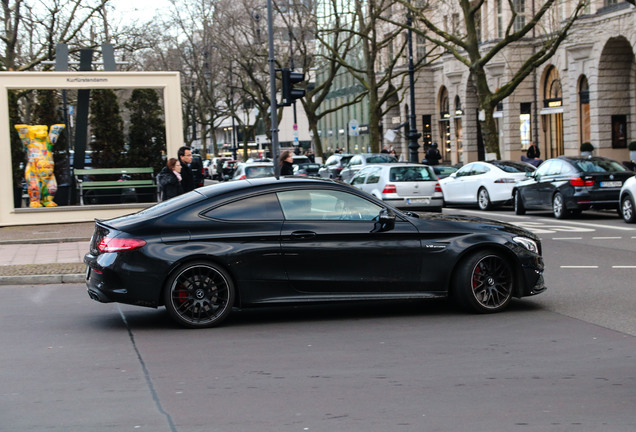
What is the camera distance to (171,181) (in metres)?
14.1

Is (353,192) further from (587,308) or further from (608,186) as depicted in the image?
(608,186)

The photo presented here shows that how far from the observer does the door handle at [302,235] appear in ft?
28.8

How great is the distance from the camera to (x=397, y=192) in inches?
922

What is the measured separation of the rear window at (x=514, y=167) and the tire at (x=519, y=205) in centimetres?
219

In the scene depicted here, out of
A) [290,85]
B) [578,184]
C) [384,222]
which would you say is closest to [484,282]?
[384,222]

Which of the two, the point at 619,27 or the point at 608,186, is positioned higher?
the point at 619,27

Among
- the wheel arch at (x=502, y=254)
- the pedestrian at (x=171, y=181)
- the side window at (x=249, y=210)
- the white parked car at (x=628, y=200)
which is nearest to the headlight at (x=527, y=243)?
the wheel arch at (x=502, y=254)

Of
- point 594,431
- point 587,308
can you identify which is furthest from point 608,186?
point 594,431

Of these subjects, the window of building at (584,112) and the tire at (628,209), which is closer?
the tire at (628,209)

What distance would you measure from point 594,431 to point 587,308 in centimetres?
441

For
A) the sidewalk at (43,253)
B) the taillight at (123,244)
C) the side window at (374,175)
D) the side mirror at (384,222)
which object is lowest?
the sidewalk at (43,253)

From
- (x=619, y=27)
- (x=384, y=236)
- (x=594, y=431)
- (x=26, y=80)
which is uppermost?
(x=619, y=27)

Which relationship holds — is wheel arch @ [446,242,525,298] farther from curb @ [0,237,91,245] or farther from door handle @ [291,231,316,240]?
curb @ [0,237,91,245]

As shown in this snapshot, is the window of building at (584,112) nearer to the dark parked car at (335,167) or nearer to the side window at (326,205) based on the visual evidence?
the dark parked car at (335,167)
